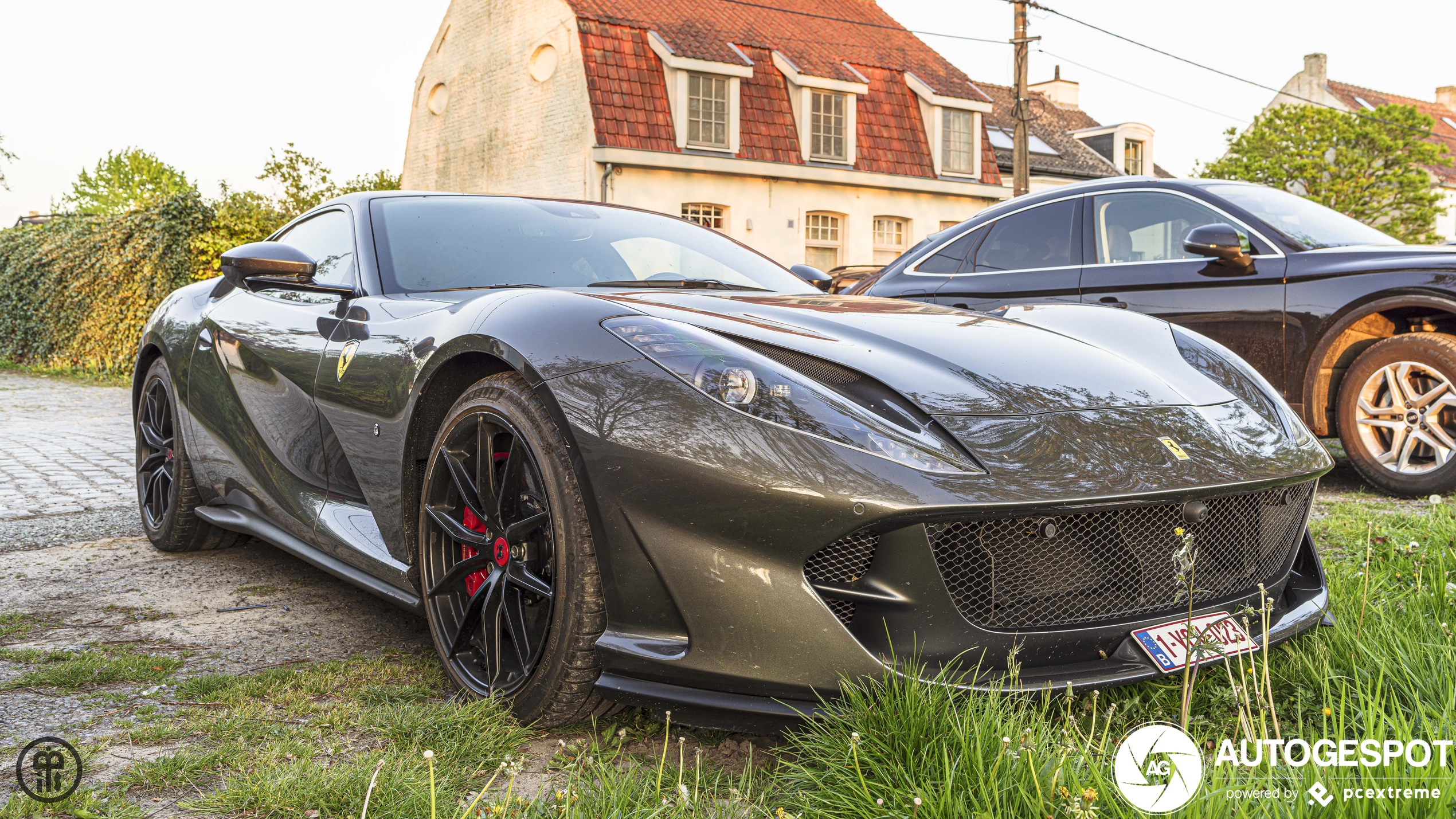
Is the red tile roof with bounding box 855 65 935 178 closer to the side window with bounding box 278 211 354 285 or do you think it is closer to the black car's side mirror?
the side window with bounding box 278 211 354 285

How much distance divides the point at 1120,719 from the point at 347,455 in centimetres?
208

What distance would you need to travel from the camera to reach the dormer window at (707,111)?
22391 mm

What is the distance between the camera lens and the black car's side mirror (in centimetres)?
329

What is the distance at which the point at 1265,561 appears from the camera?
2412 millimetres

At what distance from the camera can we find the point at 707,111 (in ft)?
74.2

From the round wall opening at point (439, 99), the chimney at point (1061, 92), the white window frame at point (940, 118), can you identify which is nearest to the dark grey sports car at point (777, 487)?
the white window frame at point (940, 118)

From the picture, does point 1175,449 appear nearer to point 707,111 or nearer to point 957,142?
point 707,111

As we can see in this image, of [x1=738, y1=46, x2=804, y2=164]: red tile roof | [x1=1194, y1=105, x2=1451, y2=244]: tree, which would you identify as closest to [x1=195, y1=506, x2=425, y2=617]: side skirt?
[x1=738, y1=46, x2=804, y2=164]: red tile roof

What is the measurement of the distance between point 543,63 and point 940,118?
9247mm

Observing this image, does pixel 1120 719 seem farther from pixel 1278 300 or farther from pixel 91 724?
pixel 1278 300

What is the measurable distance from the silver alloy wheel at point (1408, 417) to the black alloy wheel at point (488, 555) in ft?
14.4

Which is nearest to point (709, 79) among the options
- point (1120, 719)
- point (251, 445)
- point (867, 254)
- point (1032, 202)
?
point (867, 254)

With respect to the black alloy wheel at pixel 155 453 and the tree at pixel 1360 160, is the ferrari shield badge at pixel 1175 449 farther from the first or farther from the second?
the tree at pixel 1360 160

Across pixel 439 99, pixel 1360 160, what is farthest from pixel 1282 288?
pixel 1360 160
